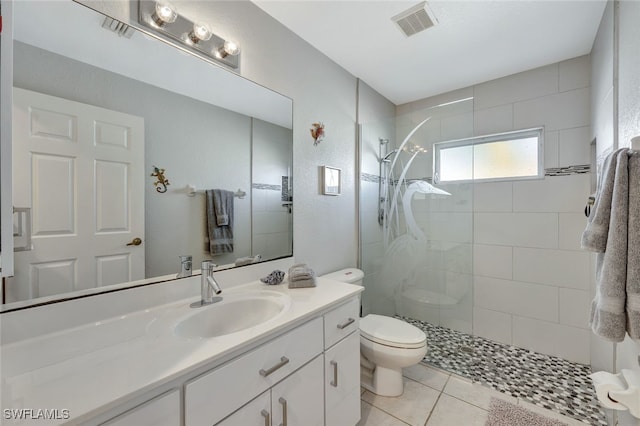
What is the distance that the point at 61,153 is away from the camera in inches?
36.5

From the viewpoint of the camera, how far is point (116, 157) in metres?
1.06

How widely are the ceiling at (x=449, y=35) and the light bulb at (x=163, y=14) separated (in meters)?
0.60

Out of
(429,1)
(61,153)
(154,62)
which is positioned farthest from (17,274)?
(429,1)

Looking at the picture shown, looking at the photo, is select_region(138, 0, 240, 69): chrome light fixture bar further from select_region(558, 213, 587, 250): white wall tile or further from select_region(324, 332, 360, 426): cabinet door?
select_region(558, 213, 587, 250): white wall tile

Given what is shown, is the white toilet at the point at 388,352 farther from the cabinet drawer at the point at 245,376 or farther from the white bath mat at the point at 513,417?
the cabinet drawer at the point at 245,376

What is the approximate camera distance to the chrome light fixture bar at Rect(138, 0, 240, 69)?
1.16 m

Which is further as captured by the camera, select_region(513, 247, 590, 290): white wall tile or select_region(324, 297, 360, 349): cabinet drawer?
select_region(513, 247, 590, 290): white wall tile

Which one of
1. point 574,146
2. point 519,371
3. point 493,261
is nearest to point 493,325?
point 519,371

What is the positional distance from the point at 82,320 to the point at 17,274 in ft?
0.83

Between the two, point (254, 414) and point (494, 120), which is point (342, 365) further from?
point (494, 120)

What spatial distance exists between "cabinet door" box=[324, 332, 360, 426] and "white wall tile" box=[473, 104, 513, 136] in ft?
7.76

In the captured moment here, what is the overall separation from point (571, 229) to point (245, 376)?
2691 mm

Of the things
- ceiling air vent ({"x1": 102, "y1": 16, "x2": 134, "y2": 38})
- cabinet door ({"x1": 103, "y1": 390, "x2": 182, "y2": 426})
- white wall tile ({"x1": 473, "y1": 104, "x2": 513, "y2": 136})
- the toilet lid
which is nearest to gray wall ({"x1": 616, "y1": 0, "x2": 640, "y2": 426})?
the toilet lid

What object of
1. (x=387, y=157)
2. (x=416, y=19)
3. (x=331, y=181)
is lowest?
(x=331, y=181)
